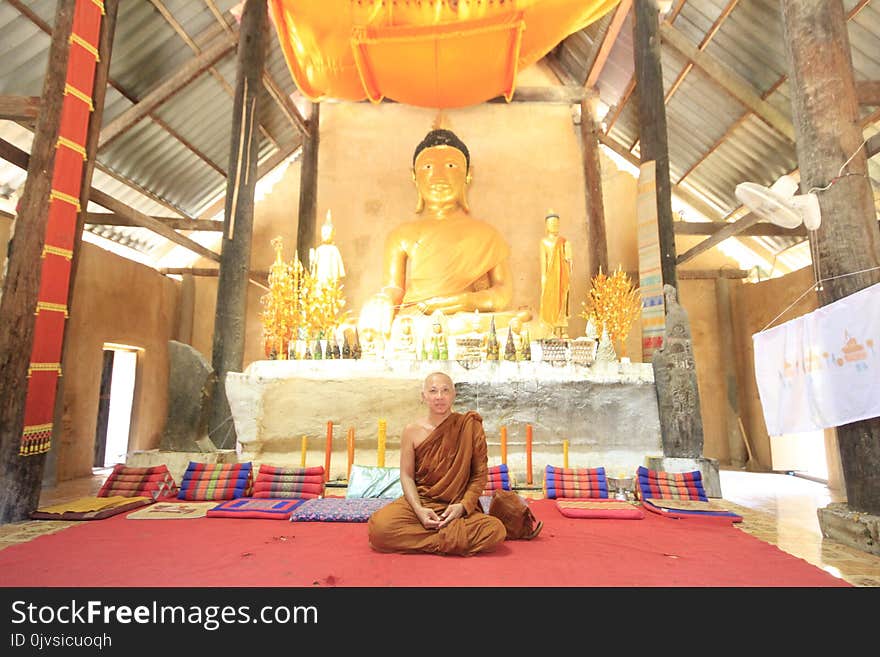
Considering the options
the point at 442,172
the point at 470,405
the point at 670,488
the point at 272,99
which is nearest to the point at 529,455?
the point at 470,405

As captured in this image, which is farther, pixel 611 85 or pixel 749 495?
pixel 611 85

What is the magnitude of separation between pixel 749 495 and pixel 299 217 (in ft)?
22.7

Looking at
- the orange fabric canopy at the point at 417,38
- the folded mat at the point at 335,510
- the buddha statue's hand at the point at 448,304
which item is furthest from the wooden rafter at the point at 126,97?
the folded mat at the point at 335,510

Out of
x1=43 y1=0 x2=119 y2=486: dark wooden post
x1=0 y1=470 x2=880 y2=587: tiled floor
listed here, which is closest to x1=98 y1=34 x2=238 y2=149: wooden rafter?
x1=43 y1=0 x2=119 y2=486: dark wooden post

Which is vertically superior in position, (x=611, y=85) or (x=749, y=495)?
(x=611, y=85)

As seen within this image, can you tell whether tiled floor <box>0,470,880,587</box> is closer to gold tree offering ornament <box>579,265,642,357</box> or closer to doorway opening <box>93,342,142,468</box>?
doorway opening <box>93,342,142,468</box>

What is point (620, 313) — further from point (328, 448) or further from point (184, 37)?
point (184, 37)

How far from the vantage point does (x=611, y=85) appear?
341 inches

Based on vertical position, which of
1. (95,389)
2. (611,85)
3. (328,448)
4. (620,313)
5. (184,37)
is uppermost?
(611,85)

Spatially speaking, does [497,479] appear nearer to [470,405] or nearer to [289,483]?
[470,405]

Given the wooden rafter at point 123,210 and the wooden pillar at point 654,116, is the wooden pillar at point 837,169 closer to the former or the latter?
the wooden pillar at point 654,116

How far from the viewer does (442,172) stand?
786 centimetres
